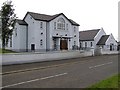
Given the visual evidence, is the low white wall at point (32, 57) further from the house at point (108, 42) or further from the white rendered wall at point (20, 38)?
the house at point (108, 42)

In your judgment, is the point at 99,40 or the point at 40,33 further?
the point at 99,40

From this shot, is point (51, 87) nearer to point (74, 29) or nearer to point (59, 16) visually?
point (59, 16)

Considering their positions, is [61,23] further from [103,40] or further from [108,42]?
[108,42]

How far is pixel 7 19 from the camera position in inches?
1352

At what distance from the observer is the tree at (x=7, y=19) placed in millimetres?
33875

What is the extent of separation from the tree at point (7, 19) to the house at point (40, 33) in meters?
4.80

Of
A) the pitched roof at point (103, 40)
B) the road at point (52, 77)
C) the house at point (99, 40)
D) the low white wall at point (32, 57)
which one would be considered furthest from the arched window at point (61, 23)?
the road at point (52, 77)

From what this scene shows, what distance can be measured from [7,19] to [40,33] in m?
8.21

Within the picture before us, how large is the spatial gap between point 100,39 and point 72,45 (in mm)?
16721

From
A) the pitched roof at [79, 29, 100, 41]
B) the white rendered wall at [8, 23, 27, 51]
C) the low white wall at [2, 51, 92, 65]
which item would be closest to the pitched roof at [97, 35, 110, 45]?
the pitched roof at [79, 29, 100, 41]

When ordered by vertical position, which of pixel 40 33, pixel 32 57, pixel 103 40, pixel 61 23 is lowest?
pixel 32 57

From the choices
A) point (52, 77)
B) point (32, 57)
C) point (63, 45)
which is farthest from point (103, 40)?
point (52, 77)

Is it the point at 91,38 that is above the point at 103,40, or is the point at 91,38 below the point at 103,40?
above

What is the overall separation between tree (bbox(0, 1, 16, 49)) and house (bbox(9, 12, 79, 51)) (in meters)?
4.80
